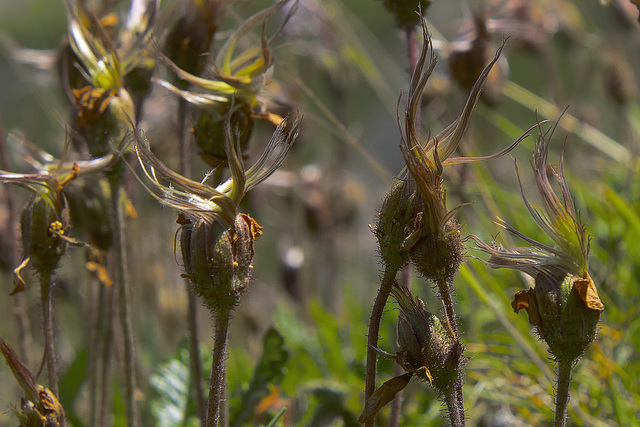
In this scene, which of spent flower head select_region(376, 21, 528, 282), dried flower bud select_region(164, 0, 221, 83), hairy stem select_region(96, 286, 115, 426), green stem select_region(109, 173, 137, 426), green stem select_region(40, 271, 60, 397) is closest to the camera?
spent flower head select_region(376, 21, 528, 282)

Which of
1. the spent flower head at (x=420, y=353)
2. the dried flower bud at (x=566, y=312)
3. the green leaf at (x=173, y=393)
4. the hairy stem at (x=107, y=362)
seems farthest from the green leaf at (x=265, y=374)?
the dried flower bud at (x=566, y=312)

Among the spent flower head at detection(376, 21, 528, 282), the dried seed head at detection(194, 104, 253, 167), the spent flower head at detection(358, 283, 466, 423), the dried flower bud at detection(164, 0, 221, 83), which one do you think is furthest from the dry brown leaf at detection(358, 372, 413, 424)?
the dried flower bud at detection(164, 0, 221, 83)

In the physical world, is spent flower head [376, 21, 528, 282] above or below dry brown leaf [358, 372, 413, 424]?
above

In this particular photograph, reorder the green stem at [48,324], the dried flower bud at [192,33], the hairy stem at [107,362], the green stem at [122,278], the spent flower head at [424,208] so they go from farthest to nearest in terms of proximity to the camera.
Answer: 1. the hairy stem at [107,362]
2. the dried flower bud at [192,33]
3. the green stem at [122,278]
4. the green stem at [48,324]
5. the spent flower head at [424,208]

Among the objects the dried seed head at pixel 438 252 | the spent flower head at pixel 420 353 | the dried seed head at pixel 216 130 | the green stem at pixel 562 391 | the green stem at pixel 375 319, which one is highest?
the dried seed head at pixel 216 130

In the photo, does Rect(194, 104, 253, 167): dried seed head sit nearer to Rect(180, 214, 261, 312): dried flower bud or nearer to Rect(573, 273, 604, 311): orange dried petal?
Rect(180, 214, 261, 312): dried flower bud

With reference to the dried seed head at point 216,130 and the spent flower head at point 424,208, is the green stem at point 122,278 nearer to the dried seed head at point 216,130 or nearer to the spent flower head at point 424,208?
the dried seed head at point 216,130
